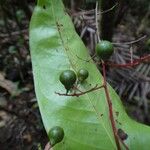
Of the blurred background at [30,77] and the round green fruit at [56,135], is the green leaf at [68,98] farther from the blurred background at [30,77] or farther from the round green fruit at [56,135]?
the blurred background at [30,77]

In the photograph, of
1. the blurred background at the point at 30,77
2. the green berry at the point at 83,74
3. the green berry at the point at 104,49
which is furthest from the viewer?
the blurred background at the point at 30,77

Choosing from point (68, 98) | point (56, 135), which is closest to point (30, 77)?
point (68, 98)

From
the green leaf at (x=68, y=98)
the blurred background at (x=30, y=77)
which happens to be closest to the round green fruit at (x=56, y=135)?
the green leaf at (x=68, y=98)

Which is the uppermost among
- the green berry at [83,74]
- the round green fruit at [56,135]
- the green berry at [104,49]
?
the green berry at [104,49]

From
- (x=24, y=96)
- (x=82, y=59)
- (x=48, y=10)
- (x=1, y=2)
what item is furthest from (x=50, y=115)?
(x=24, y=96)

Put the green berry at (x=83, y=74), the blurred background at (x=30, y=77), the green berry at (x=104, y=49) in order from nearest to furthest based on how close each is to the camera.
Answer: the green berry at (x=104, y=49)
the green berry at (x=83, y=74)
the blurred background at (x=30, y=77)

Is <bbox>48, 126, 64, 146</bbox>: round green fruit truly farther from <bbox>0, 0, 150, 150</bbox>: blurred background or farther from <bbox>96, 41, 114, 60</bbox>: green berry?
<bbox>0, 0, 150, 150</bbox>: blurred background

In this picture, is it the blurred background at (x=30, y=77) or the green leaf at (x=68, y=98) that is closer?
the green leaf at (x=68, y=98)

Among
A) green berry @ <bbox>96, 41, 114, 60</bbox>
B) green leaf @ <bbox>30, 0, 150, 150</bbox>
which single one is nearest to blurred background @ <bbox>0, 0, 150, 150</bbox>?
green leaf @ <bbox>30, 0, 150, 150</bbox>
